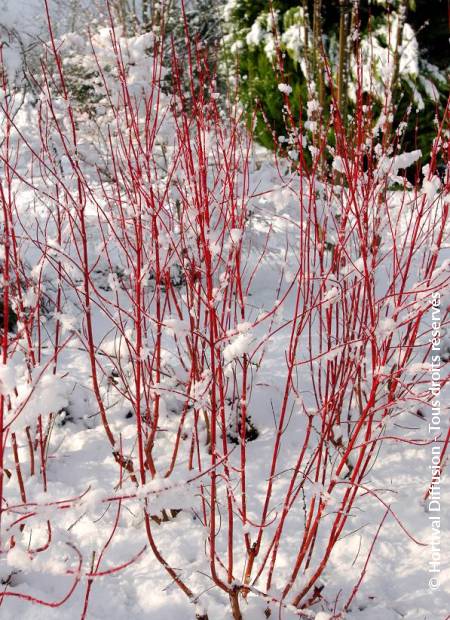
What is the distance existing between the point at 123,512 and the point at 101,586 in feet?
1.31

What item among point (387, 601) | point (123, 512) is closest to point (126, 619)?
point (123, 512)

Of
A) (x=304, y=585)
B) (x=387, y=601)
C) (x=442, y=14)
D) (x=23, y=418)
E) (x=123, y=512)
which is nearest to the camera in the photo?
(x=23, y=418)

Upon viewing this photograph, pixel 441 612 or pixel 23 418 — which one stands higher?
pixel 23 418

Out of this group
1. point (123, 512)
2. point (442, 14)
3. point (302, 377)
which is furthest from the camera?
point (442, 14)

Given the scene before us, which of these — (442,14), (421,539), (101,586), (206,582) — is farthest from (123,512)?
(442,14)

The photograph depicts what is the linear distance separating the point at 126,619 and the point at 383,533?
3.60 feet

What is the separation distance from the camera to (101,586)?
1.94 m

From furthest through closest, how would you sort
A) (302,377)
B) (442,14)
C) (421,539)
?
(442,14), (302,377), (421,539)

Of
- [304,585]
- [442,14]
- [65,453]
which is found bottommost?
[65,453]

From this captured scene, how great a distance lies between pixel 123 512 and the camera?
2320 millimetres

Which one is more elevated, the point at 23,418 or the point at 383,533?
the point at 23,418

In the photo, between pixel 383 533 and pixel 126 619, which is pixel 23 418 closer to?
pixel 126 619

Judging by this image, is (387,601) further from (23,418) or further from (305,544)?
(23,418)

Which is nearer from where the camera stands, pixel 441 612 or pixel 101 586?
pixel 441 612
